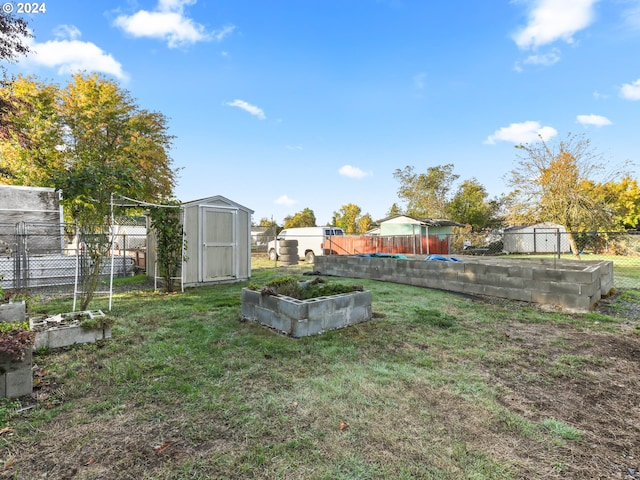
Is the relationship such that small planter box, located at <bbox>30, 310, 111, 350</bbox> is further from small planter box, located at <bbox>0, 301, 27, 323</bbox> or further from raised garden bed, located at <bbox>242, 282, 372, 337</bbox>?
raised garden bed, located at <bbox>242, 282, 372, 337</bbox>

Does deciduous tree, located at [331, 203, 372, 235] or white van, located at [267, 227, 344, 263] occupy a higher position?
deciduous tree, located at [331, 203, 372, 235]

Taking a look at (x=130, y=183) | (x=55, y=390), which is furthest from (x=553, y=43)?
(x=55, y=390)

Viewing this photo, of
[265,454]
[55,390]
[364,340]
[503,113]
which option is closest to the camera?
[265,454]

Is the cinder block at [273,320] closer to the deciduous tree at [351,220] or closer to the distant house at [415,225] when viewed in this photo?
the distant house at [415,225]

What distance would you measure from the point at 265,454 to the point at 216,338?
232cm

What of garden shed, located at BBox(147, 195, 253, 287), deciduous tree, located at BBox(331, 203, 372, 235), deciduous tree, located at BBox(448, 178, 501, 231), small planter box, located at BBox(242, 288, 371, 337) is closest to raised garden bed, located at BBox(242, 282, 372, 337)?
small planter box, located at BBox(242, 288, 371, 337)

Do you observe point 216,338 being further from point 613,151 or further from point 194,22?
point 613,151

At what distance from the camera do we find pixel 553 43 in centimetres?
912

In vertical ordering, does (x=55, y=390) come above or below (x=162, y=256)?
below

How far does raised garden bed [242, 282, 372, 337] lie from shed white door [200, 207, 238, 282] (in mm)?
3866

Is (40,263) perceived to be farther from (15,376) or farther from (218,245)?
(15,376)

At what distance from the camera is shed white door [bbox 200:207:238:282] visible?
8.13 meters

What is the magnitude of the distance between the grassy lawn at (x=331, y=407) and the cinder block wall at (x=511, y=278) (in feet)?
4.15

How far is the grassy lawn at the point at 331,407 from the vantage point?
1.74 m
